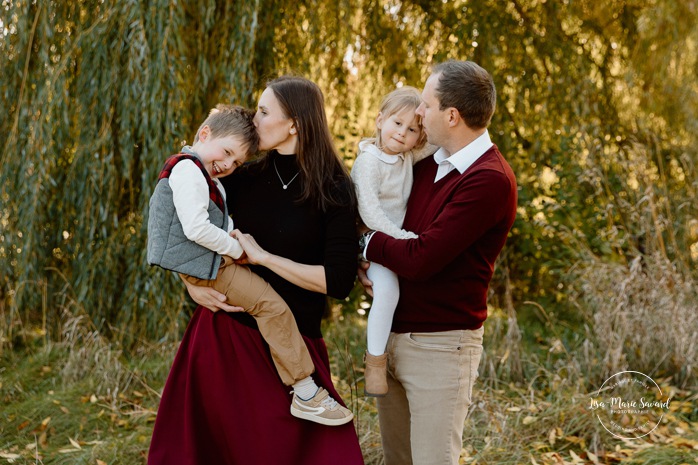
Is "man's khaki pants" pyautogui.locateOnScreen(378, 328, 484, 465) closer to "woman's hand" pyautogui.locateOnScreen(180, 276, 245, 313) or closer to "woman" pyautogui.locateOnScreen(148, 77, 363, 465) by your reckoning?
"woman" pyautogui.locateOnScreen(148, 77, 363, 465)

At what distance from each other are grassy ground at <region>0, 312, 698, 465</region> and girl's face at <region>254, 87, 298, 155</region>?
4.04 ft

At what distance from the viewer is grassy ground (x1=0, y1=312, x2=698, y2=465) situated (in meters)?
3.11

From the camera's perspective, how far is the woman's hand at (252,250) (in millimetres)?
2021

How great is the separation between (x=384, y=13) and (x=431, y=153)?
2819mm

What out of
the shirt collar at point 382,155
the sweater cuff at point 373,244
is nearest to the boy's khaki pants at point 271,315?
the sweater cuff at point 373,244

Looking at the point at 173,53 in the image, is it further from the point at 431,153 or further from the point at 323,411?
the point at 323,411

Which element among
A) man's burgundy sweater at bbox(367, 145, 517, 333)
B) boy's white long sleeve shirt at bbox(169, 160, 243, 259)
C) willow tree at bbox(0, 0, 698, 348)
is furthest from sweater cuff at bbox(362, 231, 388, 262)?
willow tree at bbox(0, 0, 698, 348)

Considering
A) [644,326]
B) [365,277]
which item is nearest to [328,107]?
[644,326]

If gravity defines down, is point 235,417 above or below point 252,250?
below

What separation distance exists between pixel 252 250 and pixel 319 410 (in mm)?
501

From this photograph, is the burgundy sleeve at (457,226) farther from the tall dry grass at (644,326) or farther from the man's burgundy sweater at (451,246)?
the tall dry grass at (644,326)

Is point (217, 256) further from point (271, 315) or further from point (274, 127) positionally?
point (274, 127)

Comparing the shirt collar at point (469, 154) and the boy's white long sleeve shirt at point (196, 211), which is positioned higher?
the shirt collar at point (469, 154)

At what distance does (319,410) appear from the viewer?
204cm
